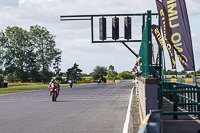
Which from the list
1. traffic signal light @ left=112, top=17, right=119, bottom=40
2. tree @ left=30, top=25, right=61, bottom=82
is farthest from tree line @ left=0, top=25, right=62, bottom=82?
traffic signal light @ left=112, top=17, right=119, bottom=40

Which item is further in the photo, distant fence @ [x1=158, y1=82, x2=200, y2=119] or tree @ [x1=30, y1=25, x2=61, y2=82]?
tree @ [x1=30, y1=25, x2=61, y2=82]

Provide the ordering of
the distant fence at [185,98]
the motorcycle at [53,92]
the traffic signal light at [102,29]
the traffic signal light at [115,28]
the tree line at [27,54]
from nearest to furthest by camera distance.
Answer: the distant fence at [185,98] < the motorcycle at [53,92] < the traffic signal light at [102,29] < the traffic signal light at [115,28] < the tree line at [27,54]

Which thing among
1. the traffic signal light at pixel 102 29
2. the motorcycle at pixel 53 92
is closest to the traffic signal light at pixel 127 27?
the traffic signal light at pixel 102 29

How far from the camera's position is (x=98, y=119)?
12.9 m

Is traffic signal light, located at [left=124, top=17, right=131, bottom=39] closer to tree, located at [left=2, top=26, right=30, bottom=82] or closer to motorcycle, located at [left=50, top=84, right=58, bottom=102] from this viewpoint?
motorcycle, located at [left=50, top=84, right=58, bottom=102]

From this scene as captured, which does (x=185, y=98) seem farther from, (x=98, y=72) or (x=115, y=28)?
(x=98, y=72)

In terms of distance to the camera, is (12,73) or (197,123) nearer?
(197,123)

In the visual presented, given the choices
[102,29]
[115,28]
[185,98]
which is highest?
[115,28]

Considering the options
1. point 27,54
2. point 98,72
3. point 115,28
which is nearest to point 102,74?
point 98,72

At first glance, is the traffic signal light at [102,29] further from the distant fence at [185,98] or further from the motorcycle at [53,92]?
the distant fence at [185,98]

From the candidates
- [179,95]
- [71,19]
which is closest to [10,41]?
[71,19]

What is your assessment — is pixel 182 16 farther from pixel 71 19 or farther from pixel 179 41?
pixel 71 19

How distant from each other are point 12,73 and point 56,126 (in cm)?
9617

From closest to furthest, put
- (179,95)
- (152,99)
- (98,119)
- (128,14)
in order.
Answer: (152,99) → (98,119) → (179,95) → (128,14)
